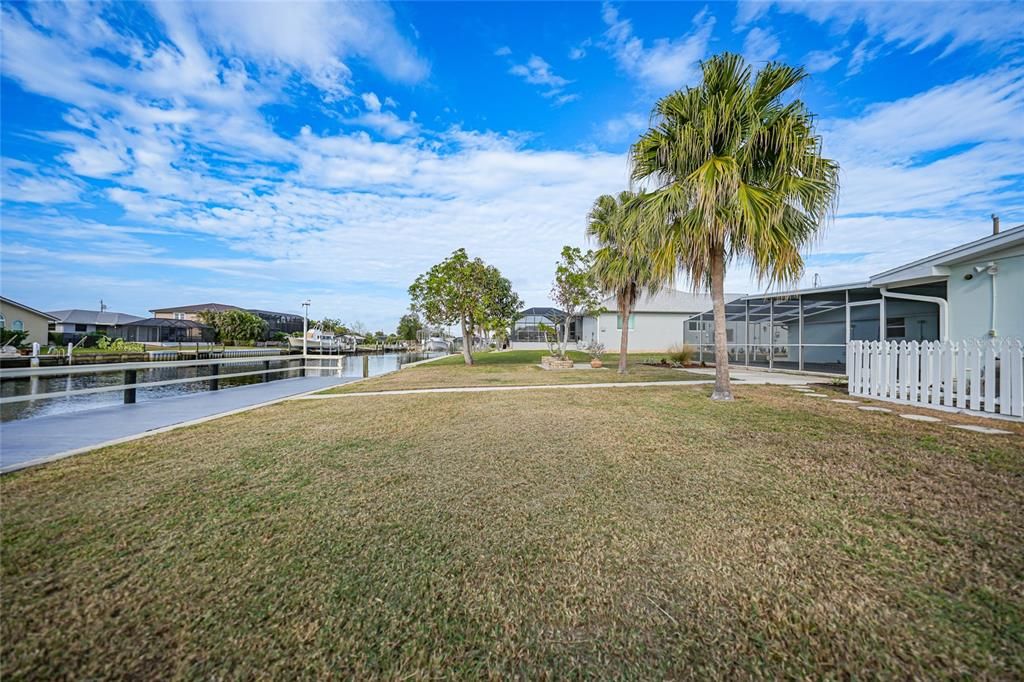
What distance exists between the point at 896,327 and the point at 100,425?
21822 millimetres

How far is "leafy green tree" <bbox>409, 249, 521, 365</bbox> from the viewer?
715 inches

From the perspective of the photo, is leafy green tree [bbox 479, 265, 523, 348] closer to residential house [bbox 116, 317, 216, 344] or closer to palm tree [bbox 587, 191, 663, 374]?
palm tree [bbox 587, 191, 663, 374]

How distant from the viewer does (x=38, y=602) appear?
5.60ft

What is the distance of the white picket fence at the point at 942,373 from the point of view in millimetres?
5574

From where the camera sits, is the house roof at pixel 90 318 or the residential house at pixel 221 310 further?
the residential house at pixel 221 310

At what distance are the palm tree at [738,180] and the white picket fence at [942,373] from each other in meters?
2.36

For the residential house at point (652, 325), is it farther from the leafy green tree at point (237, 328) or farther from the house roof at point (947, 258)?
the leafy green tree at point (237, 328)

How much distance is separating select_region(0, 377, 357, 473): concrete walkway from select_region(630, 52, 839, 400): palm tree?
8586 millimetres

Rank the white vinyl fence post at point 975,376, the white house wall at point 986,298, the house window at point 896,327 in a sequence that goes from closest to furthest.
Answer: the white vinyl fence post at point 975,376 → the white house wall at point 986,298 → the house window at point 896,327

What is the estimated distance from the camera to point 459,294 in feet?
60.0

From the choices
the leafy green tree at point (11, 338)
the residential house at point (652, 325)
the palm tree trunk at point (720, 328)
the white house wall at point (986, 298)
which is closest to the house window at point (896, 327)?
the white house wall at point (986, 298)

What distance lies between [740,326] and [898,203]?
726 centimetres

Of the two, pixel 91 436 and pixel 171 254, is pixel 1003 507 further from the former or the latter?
pixel 171 254

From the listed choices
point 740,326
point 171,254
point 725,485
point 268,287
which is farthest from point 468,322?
point 268,287
